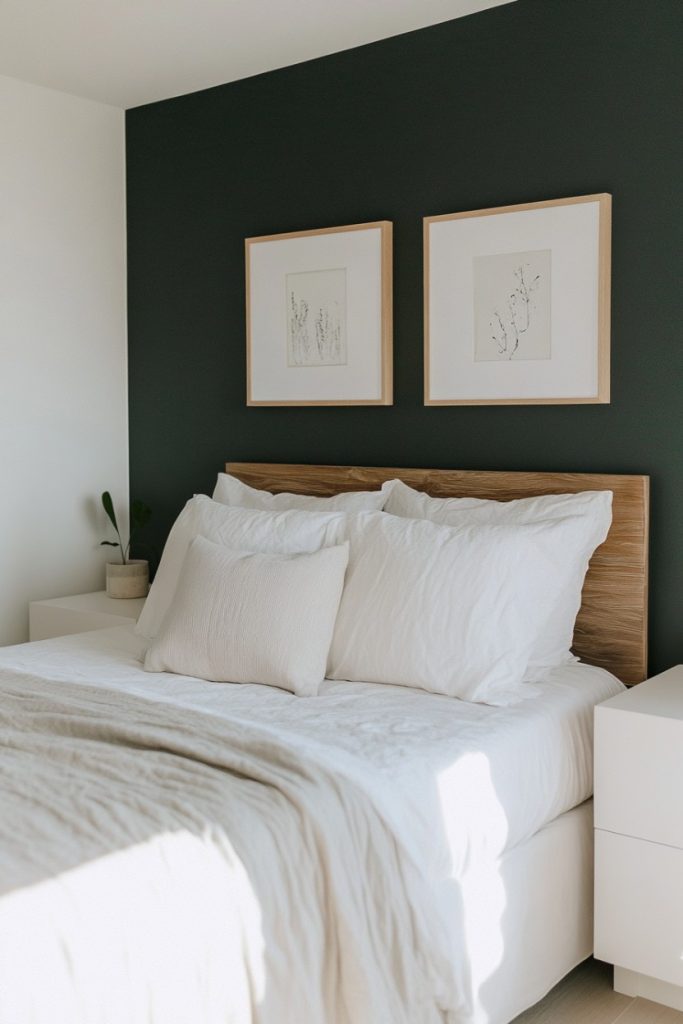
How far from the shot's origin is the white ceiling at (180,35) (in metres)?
3.16

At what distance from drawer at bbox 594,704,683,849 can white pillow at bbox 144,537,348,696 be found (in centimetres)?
72

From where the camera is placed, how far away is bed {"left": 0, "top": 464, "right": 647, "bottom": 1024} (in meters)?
1.58

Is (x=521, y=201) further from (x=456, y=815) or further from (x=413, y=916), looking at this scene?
(x=413, y=916)

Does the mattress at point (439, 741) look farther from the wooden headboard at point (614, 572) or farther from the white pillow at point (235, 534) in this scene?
the white pillow at point (235, 534)

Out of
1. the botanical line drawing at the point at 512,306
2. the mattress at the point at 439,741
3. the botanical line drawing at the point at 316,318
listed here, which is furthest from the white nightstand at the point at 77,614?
the botanical line drawing at the point at 512,306

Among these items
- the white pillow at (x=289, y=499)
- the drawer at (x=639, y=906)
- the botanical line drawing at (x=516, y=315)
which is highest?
the botanical line drawing at (x=516, y=315)

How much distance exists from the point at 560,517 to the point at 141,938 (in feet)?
5.43

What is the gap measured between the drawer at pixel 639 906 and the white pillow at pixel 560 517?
1.69 feet

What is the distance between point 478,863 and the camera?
2.19m

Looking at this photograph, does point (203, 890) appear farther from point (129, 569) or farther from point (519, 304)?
point (129, 569)

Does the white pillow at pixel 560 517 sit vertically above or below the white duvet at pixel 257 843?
above

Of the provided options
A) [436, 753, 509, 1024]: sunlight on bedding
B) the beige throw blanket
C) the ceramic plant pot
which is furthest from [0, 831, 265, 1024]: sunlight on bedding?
the ceramic plant pot

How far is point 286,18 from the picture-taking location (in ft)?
10.6

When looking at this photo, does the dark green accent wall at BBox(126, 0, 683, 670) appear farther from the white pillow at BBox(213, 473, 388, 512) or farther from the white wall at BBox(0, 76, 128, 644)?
the white pillow at BBox(213, 473, 388, 512)
